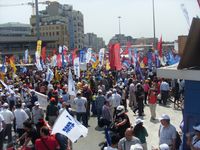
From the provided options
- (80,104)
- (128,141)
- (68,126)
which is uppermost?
(68,126)

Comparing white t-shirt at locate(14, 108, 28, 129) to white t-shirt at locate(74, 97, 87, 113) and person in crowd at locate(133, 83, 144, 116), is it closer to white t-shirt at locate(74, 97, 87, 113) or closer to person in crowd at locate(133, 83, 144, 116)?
white t-shirt at locate(74, 97, 87, 113)

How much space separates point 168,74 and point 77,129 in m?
2.25

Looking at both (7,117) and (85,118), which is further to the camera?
(85,118)

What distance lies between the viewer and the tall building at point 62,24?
136 meters

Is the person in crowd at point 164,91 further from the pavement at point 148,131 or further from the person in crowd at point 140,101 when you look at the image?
the person in crowd at point 140,101

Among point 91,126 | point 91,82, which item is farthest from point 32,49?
point 91,126

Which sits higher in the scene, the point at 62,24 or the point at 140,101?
the point at 62,24

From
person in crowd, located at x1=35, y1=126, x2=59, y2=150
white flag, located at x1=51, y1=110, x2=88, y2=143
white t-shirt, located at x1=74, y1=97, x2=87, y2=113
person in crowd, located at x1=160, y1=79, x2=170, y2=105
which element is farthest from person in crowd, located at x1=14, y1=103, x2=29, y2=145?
person in crowd, located at x1=160, y1=79, x2=170, y2=105

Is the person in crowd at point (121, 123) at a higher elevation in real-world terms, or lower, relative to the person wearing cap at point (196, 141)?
lower

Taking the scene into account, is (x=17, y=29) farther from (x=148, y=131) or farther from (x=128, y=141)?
(x=128, y=141)

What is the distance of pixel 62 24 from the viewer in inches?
5394

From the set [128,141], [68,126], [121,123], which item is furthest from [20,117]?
[128,141]

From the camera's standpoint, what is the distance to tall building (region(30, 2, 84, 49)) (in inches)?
5374

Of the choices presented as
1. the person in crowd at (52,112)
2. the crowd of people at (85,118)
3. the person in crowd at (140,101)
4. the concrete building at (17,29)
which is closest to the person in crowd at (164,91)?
the crowd of people at (85,118)
